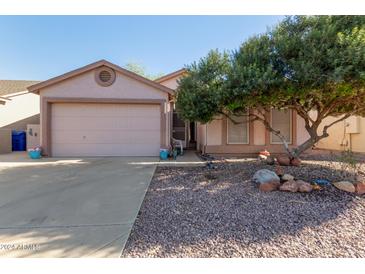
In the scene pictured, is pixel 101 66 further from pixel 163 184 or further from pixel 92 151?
pixel 163 184

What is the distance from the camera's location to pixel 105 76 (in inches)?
354

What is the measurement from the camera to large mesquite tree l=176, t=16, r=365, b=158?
15.8ft

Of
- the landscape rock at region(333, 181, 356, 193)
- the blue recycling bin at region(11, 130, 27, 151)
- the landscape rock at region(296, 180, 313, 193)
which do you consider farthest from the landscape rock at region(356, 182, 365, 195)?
the blue recycling bin at region(11, 130, 27, 151)

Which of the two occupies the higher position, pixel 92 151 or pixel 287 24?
pixel 287 24

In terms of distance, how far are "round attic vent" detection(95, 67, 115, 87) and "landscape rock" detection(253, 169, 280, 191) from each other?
750 cm

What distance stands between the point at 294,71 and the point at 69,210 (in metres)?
6.19

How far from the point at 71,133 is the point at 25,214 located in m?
6.36

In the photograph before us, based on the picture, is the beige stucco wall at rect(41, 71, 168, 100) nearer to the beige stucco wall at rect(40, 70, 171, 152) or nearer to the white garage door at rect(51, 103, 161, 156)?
the beige stucco wall at rect(40, 70, 171, 152)

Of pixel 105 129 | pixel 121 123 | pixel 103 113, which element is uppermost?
pixel 103 113

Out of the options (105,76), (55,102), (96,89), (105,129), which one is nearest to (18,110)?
→ (55,102)

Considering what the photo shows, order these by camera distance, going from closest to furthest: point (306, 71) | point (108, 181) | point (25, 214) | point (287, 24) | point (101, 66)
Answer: point (25, 214), point (306, 71), point (108, 181), point (287, 24), point (101, 66)

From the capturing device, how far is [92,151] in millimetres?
9203

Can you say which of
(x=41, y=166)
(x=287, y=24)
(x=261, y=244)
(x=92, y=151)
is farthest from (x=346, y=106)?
(x=41, y=166)

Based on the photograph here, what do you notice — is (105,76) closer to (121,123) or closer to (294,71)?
(121,123)
